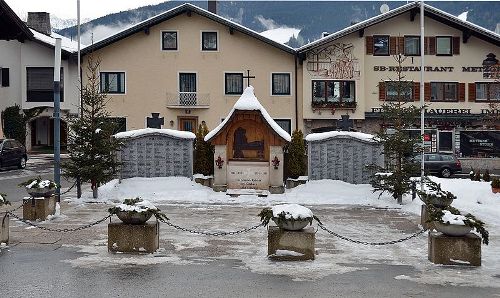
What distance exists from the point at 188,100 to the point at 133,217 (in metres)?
28.2

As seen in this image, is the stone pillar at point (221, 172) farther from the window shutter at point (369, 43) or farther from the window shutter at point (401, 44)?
the window shutter at point (401, 44)

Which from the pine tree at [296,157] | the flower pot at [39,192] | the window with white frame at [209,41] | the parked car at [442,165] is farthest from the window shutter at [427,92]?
the flower pot at [39,192]

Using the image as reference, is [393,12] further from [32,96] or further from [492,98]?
[32,96]

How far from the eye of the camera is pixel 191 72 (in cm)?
3997

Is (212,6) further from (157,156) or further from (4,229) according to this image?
(4,229)

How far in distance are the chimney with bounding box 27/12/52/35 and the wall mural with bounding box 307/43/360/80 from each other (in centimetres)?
2489

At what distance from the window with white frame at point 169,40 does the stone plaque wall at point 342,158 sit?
1883 centimetres

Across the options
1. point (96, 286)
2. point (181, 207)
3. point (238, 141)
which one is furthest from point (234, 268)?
point (238, 141)

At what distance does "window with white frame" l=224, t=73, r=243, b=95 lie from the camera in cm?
4006

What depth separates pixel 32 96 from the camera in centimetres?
4359

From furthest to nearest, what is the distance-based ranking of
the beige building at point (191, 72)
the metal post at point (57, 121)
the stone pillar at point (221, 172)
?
the beige building at point (191, 72)
the stone pillar at point (221, 172)
the metal post at point (57, 121)

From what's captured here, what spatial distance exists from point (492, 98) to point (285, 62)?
13693 millimetres

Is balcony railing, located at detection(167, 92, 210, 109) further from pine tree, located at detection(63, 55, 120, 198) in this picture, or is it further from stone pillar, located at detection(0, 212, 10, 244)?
stone pillar, located at detection(0, 212, 10, 244)

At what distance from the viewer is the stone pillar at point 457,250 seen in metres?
11.4
